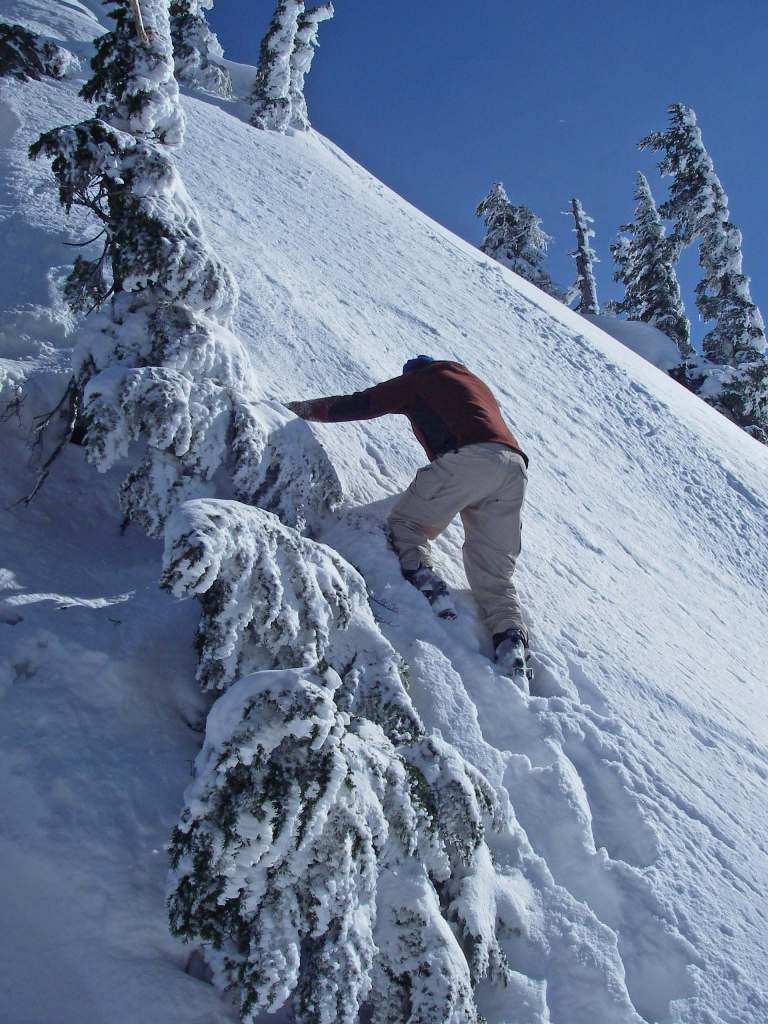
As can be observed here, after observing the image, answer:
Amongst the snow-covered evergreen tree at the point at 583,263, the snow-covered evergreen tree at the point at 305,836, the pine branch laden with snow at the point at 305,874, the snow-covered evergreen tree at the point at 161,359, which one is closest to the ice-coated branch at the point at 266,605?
the snow-covered evergreen tree at the point at 305,836

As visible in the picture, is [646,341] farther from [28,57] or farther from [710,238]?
[28,57]

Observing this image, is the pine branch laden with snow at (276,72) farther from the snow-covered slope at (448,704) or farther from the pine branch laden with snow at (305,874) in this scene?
the pine branch laden with snow at (305,874)

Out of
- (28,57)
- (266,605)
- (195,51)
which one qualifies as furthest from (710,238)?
(266,605)

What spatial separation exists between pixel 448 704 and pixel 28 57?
11827 mm

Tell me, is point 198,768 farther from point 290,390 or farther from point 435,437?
point 290,390

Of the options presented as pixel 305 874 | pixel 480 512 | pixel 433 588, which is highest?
pixel 480 512

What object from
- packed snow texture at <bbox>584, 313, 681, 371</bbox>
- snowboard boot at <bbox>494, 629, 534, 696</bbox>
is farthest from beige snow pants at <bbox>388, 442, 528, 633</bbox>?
packed snow texture at <bbox>584, 313, 681, 371</bbox>

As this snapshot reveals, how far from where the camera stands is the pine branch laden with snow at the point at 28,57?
9969 mm

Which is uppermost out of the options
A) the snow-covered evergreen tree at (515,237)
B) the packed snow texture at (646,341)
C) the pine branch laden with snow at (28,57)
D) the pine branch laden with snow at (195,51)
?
the snow-covered evergreen tree at (515,237)

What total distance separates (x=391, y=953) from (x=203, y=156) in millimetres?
12240

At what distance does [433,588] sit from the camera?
4242mm

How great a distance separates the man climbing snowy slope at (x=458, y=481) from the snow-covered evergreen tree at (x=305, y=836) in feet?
5.84

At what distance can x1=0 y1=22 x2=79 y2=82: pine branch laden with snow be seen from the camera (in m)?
9.97

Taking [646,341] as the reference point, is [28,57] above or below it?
below
